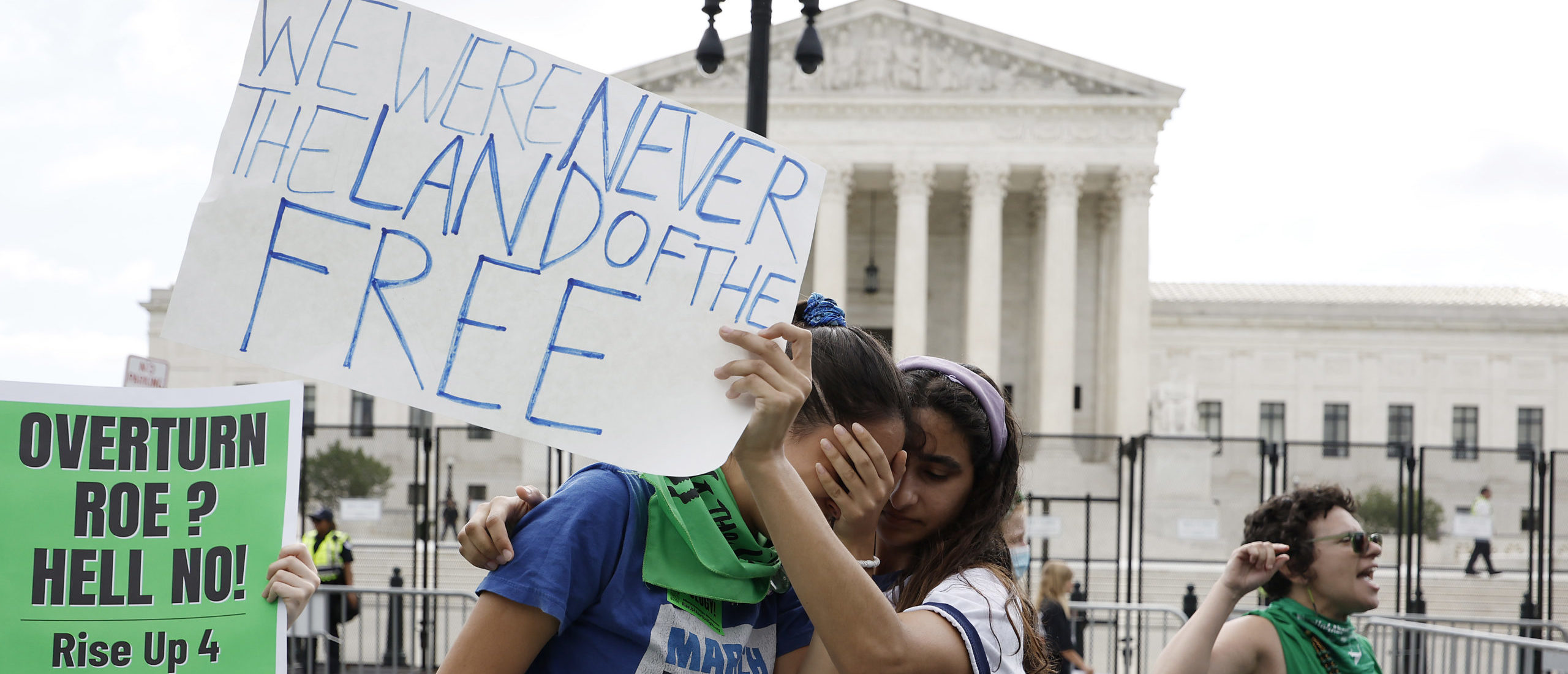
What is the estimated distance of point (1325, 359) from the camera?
54.7 metres

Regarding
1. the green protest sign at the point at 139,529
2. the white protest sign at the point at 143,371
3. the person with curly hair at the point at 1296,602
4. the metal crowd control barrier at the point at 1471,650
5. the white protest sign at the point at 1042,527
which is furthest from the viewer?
the white protest sign at the point at 1042,527

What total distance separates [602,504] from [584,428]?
0.13 metres

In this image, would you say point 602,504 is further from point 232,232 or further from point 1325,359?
point 1325,359

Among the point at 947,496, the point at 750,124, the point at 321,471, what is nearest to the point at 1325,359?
the point at 321,471

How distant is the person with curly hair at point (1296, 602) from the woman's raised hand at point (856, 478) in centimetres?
204

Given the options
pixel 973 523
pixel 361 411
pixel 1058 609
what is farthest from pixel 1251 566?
pixel 361 411

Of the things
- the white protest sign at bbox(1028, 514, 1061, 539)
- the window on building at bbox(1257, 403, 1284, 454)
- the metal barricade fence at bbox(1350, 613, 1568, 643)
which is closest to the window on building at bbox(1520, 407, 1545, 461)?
the window on building at bbox(1257, 403, 1284, 454)

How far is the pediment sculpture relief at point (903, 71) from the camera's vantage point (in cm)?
4109

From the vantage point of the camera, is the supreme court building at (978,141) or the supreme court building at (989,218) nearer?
the supreme court building at (989,218)

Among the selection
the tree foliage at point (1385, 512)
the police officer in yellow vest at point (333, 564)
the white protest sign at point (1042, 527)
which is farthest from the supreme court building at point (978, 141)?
the police officer in yellow vest at point (333, 564)

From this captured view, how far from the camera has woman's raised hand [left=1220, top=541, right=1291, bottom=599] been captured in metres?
3.65

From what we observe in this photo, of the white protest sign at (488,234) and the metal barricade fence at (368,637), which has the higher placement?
the white protest sign at (488,234)

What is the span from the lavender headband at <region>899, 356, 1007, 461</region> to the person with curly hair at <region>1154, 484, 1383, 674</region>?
1.63 meters

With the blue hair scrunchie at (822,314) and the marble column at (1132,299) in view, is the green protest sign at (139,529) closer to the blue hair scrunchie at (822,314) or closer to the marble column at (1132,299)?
the blue hair scrunchie at (822,314)
